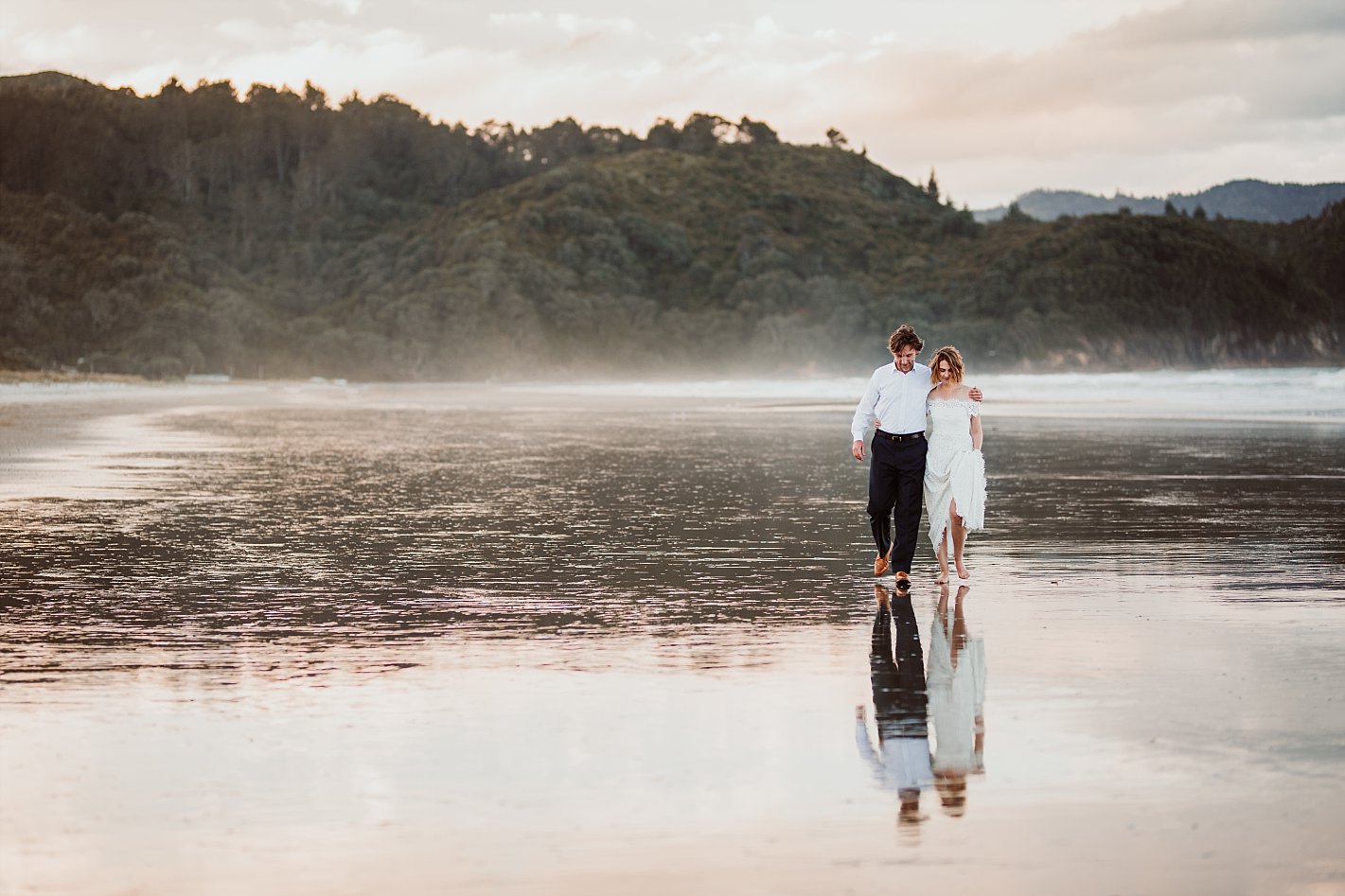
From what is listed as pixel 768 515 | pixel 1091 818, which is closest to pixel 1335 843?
pixel 1091 818

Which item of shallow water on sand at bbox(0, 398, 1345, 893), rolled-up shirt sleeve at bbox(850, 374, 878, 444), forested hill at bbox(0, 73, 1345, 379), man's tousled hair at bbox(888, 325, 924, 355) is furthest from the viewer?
forested hill at bbox(0, 73, 1345, 379)

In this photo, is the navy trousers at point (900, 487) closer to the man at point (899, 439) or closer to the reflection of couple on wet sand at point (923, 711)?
the man at point (899, 439)

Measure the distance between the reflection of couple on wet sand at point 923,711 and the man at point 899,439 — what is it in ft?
4.79

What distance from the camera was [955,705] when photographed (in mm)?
6996

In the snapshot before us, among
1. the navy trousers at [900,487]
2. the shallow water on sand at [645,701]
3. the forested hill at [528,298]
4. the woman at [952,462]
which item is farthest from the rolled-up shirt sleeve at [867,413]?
the forested hill at [528,298]

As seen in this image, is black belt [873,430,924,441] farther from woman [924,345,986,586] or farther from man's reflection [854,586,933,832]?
man's reflection [854,586,933,832]

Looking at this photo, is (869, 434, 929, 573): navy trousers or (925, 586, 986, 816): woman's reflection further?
(869, 434, 929, 573): navy trousers

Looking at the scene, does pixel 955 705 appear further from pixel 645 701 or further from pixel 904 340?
pixel 904 340

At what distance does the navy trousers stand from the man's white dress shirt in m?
0.12

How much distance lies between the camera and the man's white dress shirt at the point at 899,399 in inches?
440

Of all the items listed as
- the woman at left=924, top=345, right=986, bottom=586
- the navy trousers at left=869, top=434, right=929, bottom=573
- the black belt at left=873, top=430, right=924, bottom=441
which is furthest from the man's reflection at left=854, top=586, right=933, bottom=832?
the black belt at left=873, top=430, right=924, bottom=441

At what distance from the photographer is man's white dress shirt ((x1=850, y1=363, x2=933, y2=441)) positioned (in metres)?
11.2

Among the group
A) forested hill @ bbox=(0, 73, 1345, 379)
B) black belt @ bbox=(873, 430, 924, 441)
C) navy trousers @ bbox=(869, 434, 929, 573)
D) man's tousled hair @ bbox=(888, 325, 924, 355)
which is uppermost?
forested hill @ bbox=(0, 73, 1345, 379)

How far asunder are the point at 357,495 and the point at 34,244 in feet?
557
